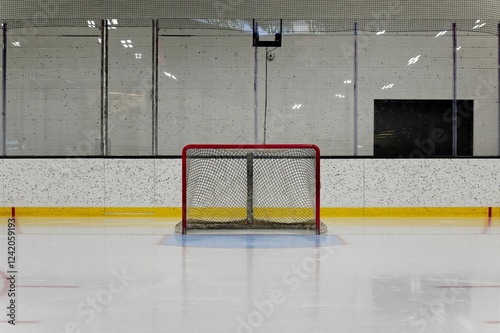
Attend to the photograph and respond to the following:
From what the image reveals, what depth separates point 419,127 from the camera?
36.9 feet

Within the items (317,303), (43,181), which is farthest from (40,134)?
(317,303)

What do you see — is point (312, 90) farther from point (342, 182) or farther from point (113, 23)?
point (113, 23)

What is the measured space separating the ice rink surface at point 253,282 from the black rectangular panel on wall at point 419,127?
4.59 metres

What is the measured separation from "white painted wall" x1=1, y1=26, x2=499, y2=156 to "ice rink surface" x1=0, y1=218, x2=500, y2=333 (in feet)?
14.2

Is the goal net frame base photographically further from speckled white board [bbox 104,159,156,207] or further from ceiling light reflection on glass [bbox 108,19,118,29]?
ceiling light reflection on glass [bbox 108,19,118,29]

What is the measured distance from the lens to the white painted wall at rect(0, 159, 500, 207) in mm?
8555

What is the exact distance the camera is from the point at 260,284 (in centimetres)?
370

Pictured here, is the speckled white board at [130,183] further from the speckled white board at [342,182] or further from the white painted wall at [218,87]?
the speckled white board at [342,182]

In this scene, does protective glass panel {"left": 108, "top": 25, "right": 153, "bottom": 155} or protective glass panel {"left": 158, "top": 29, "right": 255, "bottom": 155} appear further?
protective glass panel {"left": 158, "top": 29, "right": 255, "bottom": 155}

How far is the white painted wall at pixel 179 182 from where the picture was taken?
8555 mm

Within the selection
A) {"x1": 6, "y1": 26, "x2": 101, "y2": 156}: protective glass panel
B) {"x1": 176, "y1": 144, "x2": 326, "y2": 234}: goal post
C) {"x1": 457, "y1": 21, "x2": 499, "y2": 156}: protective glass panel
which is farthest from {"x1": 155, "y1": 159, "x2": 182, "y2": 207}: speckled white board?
{"x1": 457, "y1": 21, "x2": 499, "y2": 156}: protective glass panel

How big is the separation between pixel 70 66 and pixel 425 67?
642 centimetres

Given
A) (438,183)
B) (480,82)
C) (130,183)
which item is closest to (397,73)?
(480,82)

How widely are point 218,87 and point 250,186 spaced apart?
4.09 m
